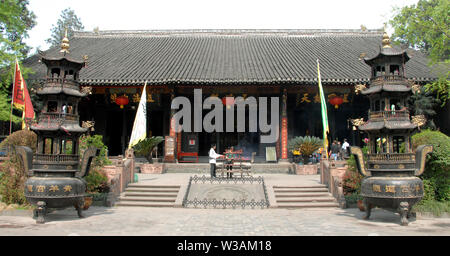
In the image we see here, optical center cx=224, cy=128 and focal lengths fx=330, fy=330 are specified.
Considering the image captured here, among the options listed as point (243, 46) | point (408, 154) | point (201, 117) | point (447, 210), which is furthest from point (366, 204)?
point (243, 46)

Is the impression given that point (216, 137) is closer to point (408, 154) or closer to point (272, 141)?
point (272, 141)

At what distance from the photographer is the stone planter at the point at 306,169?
575 inches

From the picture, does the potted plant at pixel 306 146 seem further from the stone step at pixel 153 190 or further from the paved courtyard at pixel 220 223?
the stone step at pixel 153 190

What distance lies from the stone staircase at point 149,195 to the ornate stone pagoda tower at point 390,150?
5.53m

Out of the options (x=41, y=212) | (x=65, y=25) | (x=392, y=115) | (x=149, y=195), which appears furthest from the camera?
(x=65, y=25)

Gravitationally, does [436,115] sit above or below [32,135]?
above

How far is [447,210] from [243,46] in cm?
1589

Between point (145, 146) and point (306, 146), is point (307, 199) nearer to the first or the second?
point (306, 146)

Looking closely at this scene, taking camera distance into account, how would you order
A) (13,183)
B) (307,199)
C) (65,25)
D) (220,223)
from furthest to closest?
(65,25), (307,199), (13,183), (220,223)

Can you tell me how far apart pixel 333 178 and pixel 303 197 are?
115cm

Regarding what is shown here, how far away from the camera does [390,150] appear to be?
25.5ft

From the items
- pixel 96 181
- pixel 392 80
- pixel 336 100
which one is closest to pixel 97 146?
pixel 96 181

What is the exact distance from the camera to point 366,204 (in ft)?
25.6

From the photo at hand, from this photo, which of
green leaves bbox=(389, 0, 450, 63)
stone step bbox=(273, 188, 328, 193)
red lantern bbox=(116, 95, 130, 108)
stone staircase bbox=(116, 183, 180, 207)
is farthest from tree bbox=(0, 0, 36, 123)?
green leaves bbox=(389, 0, 450, 63)
